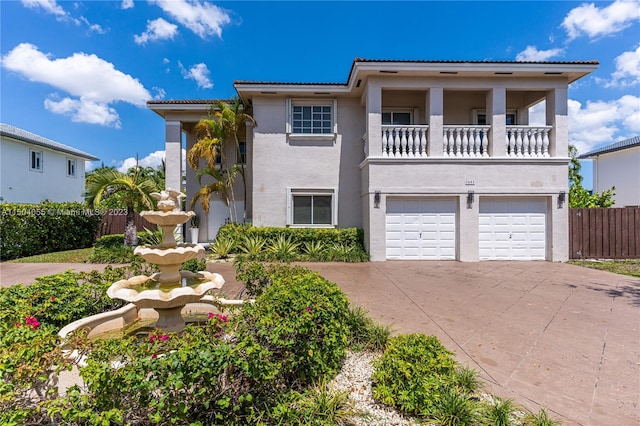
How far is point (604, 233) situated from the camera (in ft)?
39.5

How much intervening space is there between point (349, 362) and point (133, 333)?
10.9ft

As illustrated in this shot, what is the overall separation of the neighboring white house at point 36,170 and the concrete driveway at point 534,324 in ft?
72.7

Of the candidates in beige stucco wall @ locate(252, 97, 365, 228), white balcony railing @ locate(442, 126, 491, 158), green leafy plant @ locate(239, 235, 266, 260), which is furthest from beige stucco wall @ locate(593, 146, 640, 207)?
green leafy plant @ locate(239, 235, 266, 260)

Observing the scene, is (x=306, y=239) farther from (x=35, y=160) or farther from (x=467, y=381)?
(x=35, y=160)

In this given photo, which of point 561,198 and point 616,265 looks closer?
point 616,265

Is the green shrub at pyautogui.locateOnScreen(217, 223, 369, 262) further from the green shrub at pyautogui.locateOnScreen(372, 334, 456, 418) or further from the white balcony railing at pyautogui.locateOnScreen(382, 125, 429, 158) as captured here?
the green shrub at pyautogui.locateOnScreen(372, 334, 456, 418)

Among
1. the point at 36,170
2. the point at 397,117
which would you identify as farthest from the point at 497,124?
the point at 36,170

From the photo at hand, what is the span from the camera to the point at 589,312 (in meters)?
5.78

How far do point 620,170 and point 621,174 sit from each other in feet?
1.20

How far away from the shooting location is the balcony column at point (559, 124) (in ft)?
37.8

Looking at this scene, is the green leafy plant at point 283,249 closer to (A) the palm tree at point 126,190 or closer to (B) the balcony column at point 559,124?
(A) the palm tree at point 126,190

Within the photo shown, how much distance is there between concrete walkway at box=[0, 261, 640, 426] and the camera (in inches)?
127

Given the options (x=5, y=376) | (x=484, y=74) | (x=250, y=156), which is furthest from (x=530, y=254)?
(x=5, y=376)

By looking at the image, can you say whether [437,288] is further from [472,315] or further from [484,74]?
[484,74]
